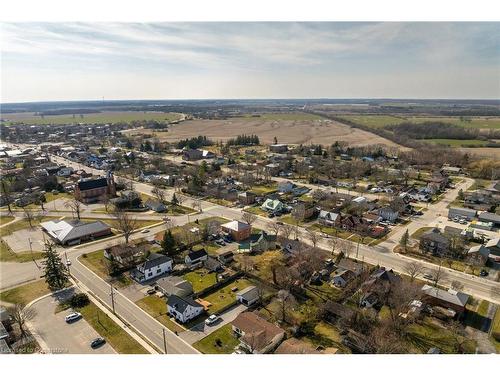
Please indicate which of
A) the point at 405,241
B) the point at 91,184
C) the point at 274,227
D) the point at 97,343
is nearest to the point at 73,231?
the point at 91,184

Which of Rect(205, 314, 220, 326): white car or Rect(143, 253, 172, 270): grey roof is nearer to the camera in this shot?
Rect(205, 314, 220, 326): white car

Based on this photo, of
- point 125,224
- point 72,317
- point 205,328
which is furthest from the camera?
point 125,224

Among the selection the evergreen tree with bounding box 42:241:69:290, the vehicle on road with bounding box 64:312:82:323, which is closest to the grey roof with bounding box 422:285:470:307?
the vehicle on road with bounding box 64:312:82:323

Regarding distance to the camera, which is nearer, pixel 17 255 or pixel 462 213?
pixel 17 255

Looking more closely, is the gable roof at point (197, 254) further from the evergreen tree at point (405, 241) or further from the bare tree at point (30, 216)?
the bare tree at point (30, 216)

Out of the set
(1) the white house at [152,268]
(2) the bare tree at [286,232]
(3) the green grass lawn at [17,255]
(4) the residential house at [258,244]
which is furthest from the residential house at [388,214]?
(3) the green grass lawn at [17,255]

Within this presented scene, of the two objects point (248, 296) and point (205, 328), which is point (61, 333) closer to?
point (205, 328)

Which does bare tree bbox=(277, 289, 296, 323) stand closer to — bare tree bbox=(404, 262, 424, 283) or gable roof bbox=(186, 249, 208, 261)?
gable roof bbox=(186, 249, 208, 261)
